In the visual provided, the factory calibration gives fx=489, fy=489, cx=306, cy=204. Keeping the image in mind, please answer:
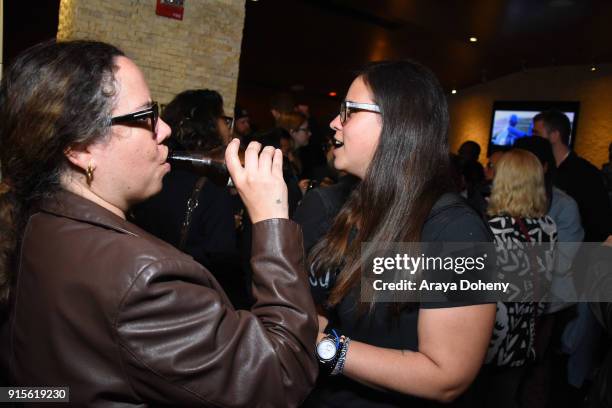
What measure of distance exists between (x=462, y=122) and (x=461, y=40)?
148 inches

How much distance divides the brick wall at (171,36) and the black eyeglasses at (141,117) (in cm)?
508

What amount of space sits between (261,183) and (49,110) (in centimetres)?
44

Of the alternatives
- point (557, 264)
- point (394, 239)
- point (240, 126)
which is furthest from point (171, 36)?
point (394, 239)

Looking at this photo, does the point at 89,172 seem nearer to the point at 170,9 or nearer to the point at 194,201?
the point at 194,201

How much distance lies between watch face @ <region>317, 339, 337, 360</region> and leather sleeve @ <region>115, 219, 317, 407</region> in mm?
321

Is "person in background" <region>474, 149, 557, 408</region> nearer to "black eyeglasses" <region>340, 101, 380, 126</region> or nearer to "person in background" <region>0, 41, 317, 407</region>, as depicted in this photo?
"black eyeglasses" <region>340, 101, 380, 126</region>

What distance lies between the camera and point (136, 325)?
0.85m

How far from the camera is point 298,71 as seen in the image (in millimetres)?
13445

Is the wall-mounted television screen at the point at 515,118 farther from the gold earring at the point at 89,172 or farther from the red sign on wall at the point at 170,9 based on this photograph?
the gold earring at the point at 89,172

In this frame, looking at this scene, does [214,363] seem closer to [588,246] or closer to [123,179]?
[123,179]

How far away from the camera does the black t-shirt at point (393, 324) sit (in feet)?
4.53

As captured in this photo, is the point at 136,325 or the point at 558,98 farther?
the point at 558,98

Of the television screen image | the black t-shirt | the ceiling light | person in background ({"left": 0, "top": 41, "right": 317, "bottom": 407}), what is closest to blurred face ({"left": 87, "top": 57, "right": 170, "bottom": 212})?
person in background ({"left": 0, "top": 41, "right": 317, "bottom": 407})

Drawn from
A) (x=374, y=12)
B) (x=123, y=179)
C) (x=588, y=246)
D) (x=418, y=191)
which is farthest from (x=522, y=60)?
(x=123, y=179)
